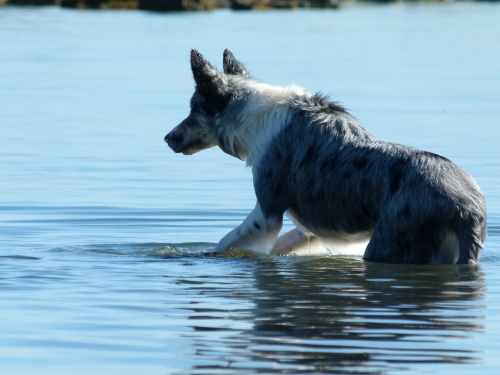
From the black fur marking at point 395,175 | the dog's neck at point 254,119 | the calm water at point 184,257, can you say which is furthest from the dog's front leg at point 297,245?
the black fur marking at point 395,175

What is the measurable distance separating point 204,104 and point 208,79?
0.24m

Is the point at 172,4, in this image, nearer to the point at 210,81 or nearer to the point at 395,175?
the point at 210,81

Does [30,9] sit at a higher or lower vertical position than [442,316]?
lower

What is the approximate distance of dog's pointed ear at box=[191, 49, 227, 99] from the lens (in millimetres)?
11086

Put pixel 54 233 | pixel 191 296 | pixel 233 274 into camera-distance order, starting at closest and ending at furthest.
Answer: pixel 191 296 < pixel 233 274 < pixel 54 233

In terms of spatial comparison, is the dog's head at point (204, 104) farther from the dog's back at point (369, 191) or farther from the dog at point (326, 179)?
the dog's back at point (369, 191)

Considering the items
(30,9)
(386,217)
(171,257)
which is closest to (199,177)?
(171,257)

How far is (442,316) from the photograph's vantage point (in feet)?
27.9

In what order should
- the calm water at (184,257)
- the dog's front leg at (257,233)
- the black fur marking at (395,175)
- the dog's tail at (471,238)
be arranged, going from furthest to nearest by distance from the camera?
the dog's front leg at (257,233)
the black fur marking at (395,175)
the dog's tail at (471,238)
the calm water at (184,257)

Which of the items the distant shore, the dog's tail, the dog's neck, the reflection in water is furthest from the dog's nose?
the distant shore

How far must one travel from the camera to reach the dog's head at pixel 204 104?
11.1 metres

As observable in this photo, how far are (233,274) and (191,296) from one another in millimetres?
986

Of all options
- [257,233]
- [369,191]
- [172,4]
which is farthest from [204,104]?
[172,4]

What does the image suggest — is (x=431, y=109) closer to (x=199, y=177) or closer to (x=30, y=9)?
(x=199, y=177)
